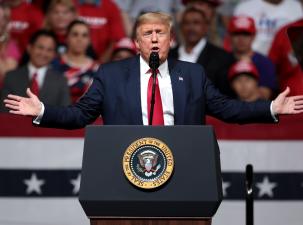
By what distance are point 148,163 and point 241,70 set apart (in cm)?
396

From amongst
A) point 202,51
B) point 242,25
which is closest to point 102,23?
point 202,51

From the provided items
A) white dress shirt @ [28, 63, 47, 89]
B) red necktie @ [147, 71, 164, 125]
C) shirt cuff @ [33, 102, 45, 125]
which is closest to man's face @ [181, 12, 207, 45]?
white dress shirt @ [28, 63, 47, 89]

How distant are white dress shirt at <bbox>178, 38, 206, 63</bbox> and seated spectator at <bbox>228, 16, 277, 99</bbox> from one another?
300mm

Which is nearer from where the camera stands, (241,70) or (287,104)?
(287,104)

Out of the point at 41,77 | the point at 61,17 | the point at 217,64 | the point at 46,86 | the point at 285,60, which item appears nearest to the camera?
the point at 46,86

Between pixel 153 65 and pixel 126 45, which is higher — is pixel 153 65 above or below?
below

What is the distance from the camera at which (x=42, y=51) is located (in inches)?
300

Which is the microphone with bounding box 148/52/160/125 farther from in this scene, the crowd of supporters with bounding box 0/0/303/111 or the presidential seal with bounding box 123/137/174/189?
the crowd of supporters with bounding box 0/0/303/111

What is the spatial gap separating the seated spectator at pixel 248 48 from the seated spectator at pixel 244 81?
104 mm

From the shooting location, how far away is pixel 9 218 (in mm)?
6410

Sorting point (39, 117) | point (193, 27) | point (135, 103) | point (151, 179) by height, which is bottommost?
point (151, 179)

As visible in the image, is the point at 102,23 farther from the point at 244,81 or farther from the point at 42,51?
the point at 244,81

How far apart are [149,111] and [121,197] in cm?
67

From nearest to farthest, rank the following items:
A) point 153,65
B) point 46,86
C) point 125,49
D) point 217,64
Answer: point 153,65, point 46,86, point 217,64, point 125,49
